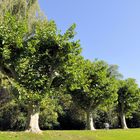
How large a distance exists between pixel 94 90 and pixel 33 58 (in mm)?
16042

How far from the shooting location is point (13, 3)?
35875 mm

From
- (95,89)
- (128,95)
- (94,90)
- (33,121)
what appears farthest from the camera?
(128,95)

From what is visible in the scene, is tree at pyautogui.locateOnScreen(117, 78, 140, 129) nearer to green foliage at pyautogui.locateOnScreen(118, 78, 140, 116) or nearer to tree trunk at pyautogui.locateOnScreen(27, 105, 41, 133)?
green foliage at pyautogui.locateOnScreen(118, 78, 140, 116)

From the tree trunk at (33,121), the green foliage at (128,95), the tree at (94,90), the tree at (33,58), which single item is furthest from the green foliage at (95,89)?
the tree trunk at (33,121)

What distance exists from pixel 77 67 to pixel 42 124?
3407 cm

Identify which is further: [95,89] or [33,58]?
[95,89]

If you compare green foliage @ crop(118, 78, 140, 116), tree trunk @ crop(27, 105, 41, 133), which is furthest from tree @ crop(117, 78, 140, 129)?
tree trunk @ crop(27, 105, 41, 133)

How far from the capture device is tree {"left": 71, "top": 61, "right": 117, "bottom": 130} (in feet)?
143

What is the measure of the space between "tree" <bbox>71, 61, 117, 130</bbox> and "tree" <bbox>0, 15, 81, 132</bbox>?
13276mm

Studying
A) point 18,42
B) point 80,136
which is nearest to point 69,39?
point 18,42

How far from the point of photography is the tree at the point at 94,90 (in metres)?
43.7

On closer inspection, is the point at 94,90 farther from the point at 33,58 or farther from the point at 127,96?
the point at 33,58

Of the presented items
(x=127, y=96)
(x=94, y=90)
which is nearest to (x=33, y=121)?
(x=94, y=90)

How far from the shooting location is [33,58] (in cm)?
2939
